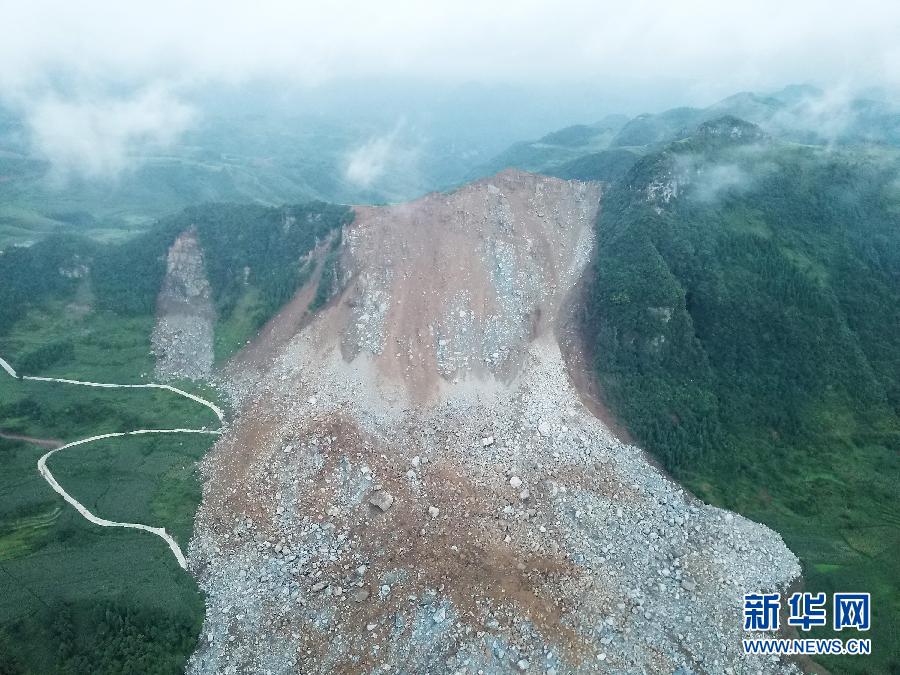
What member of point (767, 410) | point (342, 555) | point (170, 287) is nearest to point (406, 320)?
point (342, 555)

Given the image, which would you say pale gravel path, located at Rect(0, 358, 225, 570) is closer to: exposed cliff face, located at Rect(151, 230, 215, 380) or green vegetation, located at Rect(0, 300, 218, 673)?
green vegetation, located at Rect(0, 300, 218, 673)

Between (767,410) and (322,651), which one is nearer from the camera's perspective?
(322,651)

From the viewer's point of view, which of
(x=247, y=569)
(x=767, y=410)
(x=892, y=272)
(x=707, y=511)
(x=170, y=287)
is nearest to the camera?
(x=247, y=569)

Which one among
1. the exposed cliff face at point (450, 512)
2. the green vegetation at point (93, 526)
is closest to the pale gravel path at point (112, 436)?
the green vegetation at point (93, 526)

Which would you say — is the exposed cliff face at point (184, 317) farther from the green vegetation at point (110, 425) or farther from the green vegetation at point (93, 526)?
the green vegetation at point (93, 526)

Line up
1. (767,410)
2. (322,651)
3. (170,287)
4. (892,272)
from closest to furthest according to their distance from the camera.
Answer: (322,651) < (767,410) < (892,272) < (170,287)

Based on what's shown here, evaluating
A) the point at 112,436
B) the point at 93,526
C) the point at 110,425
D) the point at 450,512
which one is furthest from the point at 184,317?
the point at 450,512

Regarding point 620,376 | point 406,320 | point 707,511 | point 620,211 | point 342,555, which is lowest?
point 707,511

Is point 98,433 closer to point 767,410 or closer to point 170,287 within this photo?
point 170,287
